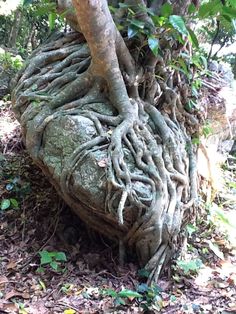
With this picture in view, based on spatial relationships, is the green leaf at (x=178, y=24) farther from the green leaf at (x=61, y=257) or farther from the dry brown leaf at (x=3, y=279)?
the dry brown leaf at (x=3, y=279)

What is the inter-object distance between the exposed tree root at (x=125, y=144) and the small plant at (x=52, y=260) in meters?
0.39

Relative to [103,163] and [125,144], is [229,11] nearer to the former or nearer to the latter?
[125,144]

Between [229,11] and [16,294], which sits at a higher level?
[229,11]

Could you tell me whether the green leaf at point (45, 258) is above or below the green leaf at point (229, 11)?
below

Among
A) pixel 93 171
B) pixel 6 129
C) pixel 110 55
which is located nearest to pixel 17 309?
pixel 93 171

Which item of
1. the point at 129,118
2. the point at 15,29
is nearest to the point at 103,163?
the point at 129,118

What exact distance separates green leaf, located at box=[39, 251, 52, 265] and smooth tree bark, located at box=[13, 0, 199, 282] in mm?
453

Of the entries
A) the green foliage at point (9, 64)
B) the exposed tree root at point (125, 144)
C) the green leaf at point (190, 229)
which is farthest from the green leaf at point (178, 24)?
the green foliage at point (9, 64)

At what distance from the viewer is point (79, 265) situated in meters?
3.50

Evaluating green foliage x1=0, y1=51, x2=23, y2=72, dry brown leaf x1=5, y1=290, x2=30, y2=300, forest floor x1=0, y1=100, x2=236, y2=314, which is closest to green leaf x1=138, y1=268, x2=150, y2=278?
forest floor x1=0, y1=100, x2=236, y2=314

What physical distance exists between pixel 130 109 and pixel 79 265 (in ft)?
4.77

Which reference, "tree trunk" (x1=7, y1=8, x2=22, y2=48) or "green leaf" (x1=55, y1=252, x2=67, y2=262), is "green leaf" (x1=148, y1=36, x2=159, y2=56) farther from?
"tree trunk" (x1=7, y1=8, x2=22, y2=48)

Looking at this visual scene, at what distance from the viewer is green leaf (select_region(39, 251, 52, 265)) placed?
11.1 ft

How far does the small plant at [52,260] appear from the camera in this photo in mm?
3365
